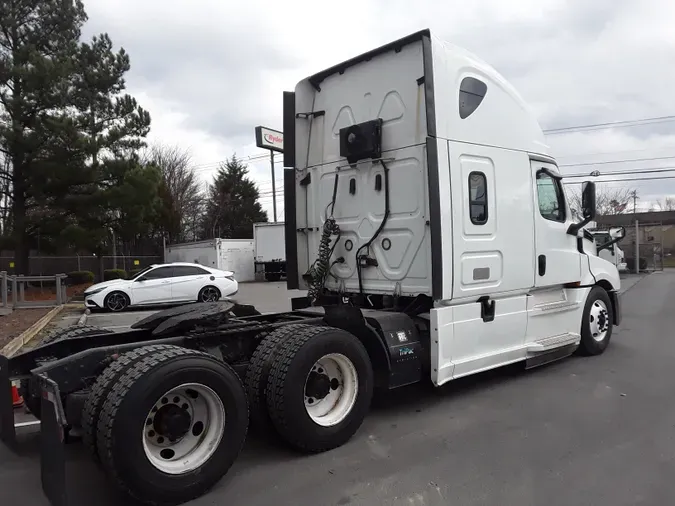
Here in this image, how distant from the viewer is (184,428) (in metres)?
3.62

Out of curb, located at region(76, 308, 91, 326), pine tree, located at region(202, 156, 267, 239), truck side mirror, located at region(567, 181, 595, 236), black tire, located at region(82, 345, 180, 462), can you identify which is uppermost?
pine tree, located at region(202, 156, 267, 239)

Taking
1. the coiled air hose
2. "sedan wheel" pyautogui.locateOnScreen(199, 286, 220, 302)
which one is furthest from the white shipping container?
the coiled air hose

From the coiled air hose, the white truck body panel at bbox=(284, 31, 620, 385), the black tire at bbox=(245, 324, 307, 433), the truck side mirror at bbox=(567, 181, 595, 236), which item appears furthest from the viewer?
the truck side mirror at bbox=(567, 181, 595, 236)

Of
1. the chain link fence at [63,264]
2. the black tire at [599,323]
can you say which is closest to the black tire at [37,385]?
the black tire at [599,323]

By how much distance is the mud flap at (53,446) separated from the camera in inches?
122

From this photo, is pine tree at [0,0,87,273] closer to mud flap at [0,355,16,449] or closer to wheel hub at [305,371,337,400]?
mud flap at [0,355,16,449]

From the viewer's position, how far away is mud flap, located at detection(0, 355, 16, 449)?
3.88 m

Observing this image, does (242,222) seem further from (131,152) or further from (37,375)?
(37,375)

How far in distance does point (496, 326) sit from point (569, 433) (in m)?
1.37

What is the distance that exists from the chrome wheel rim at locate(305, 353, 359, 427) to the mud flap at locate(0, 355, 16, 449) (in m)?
2.21

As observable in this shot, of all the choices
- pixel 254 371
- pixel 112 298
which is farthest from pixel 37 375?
pixel 112 298

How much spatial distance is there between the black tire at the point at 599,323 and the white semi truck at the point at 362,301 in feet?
0.11

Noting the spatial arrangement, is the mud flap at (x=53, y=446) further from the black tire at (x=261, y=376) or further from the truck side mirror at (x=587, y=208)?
the truck side mirror at (x=587, y=208)

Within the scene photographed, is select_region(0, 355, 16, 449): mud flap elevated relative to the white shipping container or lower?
lower
